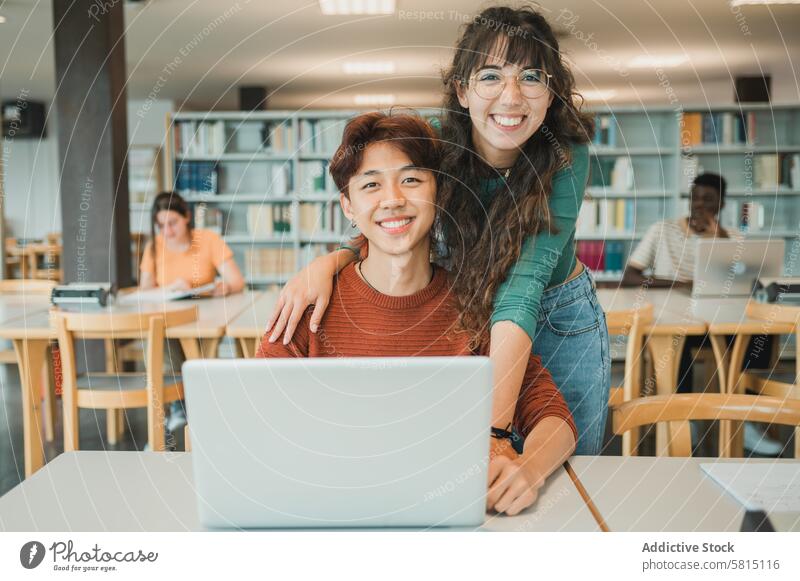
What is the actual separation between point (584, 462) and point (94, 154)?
3.39 meters

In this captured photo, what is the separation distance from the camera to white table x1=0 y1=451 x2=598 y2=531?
89cm

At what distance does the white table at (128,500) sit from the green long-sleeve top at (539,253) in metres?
0.27

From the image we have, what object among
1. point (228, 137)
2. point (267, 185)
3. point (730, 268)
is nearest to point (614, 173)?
point (730, 268)

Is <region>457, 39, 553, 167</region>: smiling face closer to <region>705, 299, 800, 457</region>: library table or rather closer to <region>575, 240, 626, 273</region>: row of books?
<region>705, 299, 800, 457</region>: library table

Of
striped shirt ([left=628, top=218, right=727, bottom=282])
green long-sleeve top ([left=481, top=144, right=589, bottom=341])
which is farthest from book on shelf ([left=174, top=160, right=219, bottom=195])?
green long-sleeve top ([left=481, top=144, right=589, bottom=341])

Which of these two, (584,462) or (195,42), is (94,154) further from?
(584,462)

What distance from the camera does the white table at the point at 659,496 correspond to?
0.89 metres

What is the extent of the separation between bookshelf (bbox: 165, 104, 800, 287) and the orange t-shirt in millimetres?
1689

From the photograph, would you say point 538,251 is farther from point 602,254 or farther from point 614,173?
point 614,173

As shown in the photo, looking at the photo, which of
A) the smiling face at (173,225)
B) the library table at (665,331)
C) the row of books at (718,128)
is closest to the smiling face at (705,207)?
the library table at (665,331)

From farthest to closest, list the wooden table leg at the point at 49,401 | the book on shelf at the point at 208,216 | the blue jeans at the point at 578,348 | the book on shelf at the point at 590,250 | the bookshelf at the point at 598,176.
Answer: the book on shelf at the point at 208,216 < the bookshelf at the point at 598,176 < the book on shelf at the point at 590,250 < the wooden table leg at the point at 49,401 < the blue jeans at the point at 578,348

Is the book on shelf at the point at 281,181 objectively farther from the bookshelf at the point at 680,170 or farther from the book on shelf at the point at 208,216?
the bookshelf at the point at 680,170

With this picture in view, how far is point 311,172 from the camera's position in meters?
5.38

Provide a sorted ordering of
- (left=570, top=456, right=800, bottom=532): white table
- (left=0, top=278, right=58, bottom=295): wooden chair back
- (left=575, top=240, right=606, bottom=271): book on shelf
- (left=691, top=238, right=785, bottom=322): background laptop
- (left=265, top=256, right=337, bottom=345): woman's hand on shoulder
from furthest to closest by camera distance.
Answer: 1. (left=575, top=240, right=606, bottom=271): book on shelf
2. (left=0, top=278, right=58, bottom=295): wooden chair back
3. (left=691, top=238, right=785, bottom=322): background laptop
4. (left=265, top=256, right=337, bottom=345): woman's hand on shoulder
5. (left=570, top=456, right=800, bottom=532): white table
